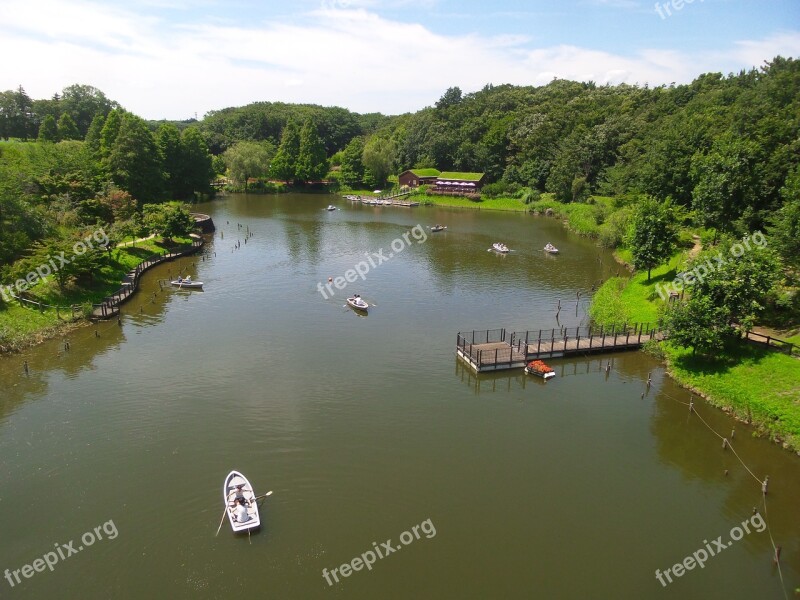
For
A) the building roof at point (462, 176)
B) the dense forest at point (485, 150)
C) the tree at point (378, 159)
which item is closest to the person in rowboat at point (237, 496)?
the dense forest at point (485, 150)

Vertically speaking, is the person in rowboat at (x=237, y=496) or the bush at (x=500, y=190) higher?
the bush at (x=500, y=190)

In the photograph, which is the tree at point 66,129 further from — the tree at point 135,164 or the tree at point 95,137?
the tree at point 135,164

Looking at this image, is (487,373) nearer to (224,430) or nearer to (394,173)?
(224,430)

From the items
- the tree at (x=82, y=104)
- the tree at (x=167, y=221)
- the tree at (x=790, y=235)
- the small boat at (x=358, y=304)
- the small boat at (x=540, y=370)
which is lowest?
the small boat at (x=540, y=370)

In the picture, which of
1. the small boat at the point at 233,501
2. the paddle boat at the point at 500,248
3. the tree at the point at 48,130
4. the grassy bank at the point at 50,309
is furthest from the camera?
the tree at the point at 48,130

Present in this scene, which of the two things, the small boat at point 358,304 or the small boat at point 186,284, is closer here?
the small boat at point 358,304

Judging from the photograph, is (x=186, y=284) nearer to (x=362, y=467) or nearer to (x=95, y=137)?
(x=362, y=467)

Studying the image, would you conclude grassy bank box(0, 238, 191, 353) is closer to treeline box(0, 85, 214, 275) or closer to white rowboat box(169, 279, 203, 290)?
treeline box(0, 85, 214, 275)
